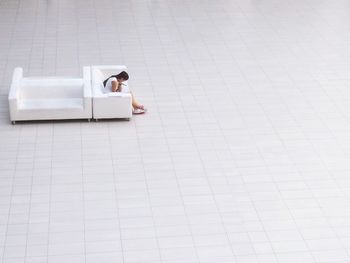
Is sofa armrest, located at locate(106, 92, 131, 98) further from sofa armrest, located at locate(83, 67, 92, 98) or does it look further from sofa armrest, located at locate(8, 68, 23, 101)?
sofa armrest, located at locate(8, 68, 23, 101)

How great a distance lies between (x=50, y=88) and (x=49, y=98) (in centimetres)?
16

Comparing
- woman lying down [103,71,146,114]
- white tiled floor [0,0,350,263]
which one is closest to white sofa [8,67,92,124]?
white tiled floor [0,0,350,263]

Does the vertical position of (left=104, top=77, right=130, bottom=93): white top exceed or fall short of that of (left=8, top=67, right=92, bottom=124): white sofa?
it exceeds it

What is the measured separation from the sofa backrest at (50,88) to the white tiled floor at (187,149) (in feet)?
1.70

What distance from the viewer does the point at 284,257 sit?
26.1 feet

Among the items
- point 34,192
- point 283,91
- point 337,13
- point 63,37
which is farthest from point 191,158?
point 337,13

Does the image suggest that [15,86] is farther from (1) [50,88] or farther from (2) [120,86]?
(2) [120,86]

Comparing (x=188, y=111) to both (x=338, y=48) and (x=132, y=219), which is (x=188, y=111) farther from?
(x=338, y=48)

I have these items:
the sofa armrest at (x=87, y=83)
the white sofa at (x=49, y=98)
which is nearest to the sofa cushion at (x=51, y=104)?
the white sofa at (x=49, y=98)

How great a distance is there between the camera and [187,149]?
402 inches

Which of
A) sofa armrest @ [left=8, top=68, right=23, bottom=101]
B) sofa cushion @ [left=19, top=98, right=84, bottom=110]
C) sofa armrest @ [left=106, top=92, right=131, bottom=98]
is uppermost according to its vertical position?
sofa armrest @ [left=106, top=92, right=131, bottom=98]

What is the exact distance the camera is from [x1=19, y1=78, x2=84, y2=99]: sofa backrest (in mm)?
11031

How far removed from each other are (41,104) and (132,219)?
321 centimetres

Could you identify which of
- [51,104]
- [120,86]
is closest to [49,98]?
[51,104]
